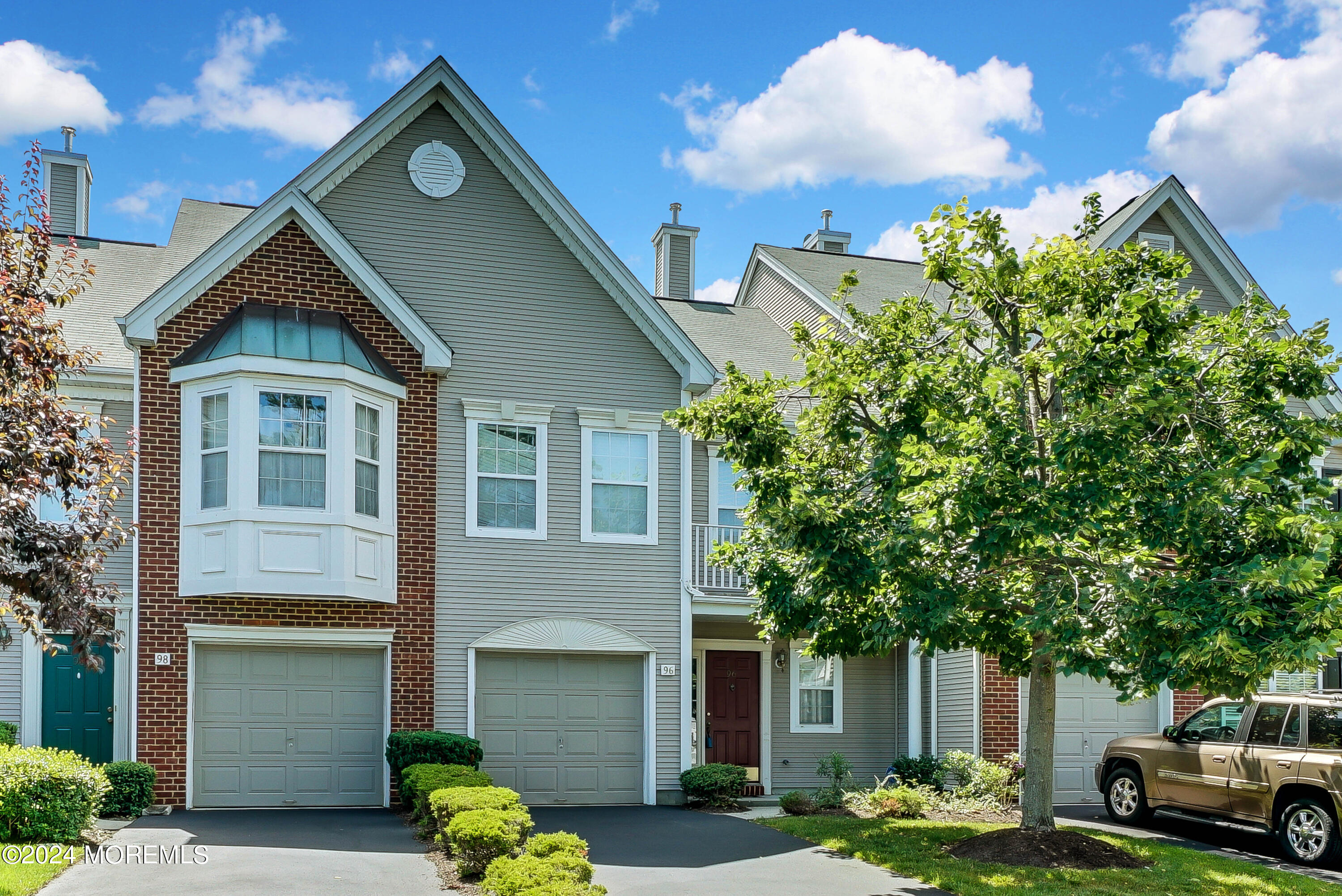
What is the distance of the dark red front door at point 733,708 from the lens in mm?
20562

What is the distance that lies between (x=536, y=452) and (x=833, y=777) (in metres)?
6.48

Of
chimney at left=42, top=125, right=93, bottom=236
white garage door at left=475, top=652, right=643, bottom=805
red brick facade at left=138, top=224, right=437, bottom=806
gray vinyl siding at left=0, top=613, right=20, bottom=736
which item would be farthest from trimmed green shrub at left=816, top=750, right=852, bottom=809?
chimney at left=42, top=125, right=93, bottom=236

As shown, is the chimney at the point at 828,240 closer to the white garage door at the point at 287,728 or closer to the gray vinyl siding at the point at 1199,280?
the gray vinyl siding at the point at 1199,280

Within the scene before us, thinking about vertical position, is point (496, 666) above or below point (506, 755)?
above

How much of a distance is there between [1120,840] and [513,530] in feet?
28.7

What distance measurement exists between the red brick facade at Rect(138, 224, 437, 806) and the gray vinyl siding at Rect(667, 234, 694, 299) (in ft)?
31.7

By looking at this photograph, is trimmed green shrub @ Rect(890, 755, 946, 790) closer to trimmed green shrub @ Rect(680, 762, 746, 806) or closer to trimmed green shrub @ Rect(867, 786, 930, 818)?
trimmed green shrub @ Rect(867, 786, 930, 818)

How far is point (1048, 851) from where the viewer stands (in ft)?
41.9

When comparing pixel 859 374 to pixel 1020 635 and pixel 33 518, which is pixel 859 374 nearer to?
pixel 1020 635

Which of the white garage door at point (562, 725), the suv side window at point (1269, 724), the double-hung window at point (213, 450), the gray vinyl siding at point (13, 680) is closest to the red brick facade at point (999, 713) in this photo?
the suv side window at point (1269, 724)

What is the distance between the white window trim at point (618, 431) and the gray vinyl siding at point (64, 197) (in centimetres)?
1091

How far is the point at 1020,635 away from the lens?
43.3 ft

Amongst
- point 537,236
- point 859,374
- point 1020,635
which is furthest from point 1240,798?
point 537,236

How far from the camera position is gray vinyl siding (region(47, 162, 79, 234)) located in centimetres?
2267
